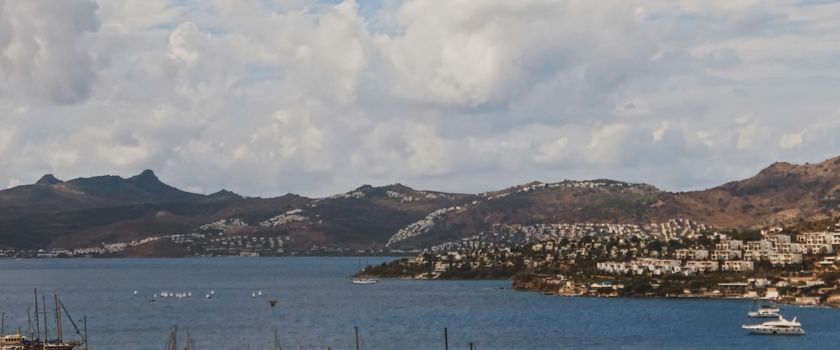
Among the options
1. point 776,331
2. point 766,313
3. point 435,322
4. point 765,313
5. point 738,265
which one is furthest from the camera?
point 738,265

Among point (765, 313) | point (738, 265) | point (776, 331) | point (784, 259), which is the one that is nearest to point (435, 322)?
point (765, 313)

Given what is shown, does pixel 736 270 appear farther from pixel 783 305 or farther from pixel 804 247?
pixel 783 305

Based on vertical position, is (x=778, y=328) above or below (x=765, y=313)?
below

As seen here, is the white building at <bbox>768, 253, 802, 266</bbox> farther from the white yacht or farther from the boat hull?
the boat hull

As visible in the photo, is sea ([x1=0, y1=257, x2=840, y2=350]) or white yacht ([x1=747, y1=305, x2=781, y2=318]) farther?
white yacht ([x1=747, y1=305, x2=781, y2=318])

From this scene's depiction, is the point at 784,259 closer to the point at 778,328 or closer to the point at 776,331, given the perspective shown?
the point at 778,328

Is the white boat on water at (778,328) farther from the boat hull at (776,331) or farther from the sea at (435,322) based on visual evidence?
the sea at (435,322)

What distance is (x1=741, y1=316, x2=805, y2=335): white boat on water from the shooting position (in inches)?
4748

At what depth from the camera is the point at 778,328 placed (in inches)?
4776

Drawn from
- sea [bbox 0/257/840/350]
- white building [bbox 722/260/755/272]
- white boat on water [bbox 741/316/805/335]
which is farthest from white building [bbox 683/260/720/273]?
white boat on water [bbox 741/316/805/335]

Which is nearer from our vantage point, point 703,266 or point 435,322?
point 435,322

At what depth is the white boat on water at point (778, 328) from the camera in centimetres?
12059

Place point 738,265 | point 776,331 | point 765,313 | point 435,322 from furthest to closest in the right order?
point 738,265
point 435,322
point 765,313
point 776,331

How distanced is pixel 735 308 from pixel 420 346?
52.8 m
